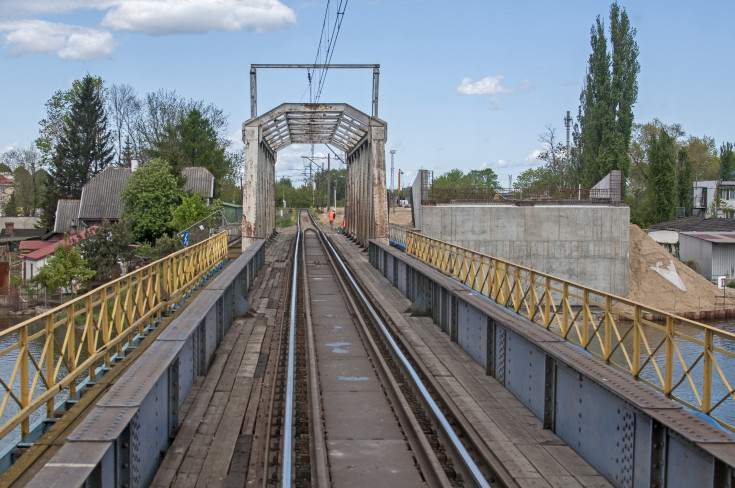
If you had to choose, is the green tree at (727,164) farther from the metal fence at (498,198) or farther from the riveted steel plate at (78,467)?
the riveted steel plate at (78,467)

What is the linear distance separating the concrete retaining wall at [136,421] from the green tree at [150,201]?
119 feet

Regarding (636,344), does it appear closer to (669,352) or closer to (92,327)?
(669,352)

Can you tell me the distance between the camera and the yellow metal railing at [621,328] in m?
5.84

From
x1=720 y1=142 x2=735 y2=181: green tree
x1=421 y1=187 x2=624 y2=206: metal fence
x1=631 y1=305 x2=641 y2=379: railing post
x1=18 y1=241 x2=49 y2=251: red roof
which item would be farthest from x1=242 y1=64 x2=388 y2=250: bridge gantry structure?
x1=720 y1=142 x2=735 y2=181: green tree

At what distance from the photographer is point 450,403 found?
8281 millimetres

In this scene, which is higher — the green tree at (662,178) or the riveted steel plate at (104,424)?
the green tree at (662,178)

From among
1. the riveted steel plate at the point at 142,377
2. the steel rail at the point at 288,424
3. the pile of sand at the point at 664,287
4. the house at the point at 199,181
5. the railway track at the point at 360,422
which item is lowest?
the pile of sand at the point at 664,287

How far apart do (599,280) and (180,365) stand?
119ft

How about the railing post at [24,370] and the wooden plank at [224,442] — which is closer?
the railing post at [24,370]

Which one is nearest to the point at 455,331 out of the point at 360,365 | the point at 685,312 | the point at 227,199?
the point at 360,365

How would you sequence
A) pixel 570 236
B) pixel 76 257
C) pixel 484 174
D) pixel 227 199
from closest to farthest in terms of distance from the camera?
pixel 76 257 < pixel 570 236 < pixel 227 199 < pixel 484 174

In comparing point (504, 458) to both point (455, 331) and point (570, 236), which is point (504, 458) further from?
point (570, 236)

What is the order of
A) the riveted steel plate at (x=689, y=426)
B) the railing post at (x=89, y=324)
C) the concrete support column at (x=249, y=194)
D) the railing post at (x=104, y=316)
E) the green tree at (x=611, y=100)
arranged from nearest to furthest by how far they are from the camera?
the riveted steel plate at (x=689, y=426)
the railing post at (x=89, y=324)
the railing post at (x=104, y=316)
the concrete support column at (x=249, y=194)
the green tree at (x=611, y=100)

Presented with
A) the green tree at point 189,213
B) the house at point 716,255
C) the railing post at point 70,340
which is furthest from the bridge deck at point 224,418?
the house at point 716,255
